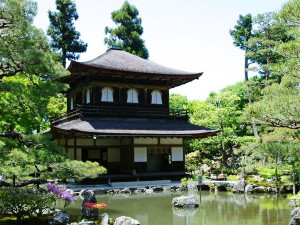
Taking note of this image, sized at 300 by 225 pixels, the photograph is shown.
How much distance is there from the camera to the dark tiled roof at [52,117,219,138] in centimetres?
1769

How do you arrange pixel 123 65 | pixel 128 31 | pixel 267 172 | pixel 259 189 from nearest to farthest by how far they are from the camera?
1. pixel 259 189
2. pixel 267 172
3. pixel 123 65
4. pixel 128 31

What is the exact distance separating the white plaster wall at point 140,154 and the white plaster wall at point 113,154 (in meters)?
1.61

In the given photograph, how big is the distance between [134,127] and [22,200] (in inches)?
429

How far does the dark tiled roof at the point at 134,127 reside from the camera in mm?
17688

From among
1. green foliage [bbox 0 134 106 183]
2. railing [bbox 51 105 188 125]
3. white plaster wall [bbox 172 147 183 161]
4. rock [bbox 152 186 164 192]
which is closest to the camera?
green foliage [bbox 0 134 106 183]

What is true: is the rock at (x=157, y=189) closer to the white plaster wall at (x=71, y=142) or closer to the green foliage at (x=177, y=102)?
the white plaster wall at (x=71, y=142)

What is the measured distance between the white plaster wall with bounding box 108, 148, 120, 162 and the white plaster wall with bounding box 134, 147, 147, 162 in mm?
1609

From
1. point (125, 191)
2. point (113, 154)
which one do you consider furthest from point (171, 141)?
point (125, 191)

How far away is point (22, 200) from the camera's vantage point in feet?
27.9

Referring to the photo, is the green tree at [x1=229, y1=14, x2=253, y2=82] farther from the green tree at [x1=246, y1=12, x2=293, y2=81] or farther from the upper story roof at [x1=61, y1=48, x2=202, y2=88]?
the upper story roof at [x1=61, y1=48, x2=202, y2=88]

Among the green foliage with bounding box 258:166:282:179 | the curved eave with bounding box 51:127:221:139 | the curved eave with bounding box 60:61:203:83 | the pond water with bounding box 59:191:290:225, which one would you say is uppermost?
the curved eave with bounding box 60:61:203:83

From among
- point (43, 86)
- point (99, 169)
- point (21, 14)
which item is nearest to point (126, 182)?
point (99, 169)

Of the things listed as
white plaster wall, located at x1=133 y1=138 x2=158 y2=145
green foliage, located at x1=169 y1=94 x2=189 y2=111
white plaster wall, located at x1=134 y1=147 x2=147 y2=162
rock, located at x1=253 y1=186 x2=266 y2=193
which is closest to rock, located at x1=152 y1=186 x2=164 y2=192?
white plaster wall, located at x1=134 y1=147 x2=147 y2=162

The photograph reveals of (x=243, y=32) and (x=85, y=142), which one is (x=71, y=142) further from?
(x=243, y=32)
